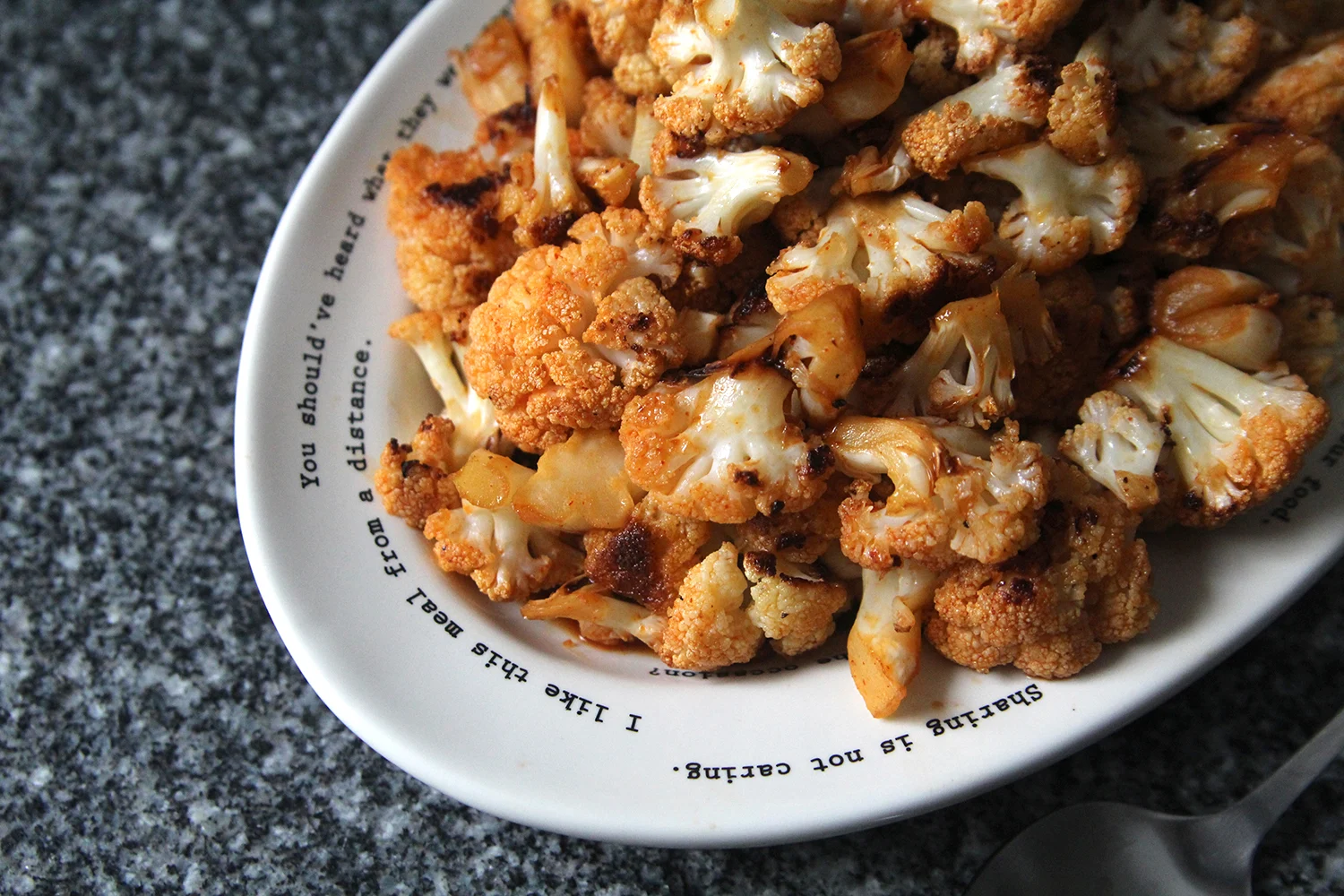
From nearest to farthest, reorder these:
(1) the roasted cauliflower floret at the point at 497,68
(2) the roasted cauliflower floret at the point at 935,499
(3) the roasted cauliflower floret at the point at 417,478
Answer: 1. (2) the roasted cauliflower floret at the point at 935,499
2. (3) the roasted cauliflower floret at the point at 417,478
3. (1) the roasted cauliflower floret at the point at 497,68

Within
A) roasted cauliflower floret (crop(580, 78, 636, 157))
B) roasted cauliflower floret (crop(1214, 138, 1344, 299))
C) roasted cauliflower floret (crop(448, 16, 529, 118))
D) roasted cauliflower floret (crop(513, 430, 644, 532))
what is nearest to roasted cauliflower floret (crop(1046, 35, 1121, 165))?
roasted cauliflower floret (crop(1214, 138, 1344, 299))

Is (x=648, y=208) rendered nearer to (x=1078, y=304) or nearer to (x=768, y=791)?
(x=1078, y=304)

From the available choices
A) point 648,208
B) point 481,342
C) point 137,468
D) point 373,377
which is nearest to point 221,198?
point 137,468

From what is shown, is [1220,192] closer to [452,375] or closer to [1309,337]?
[1309,337]

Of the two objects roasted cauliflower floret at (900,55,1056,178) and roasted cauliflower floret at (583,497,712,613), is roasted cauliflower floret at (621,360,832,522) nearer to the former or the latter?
roasted cauliflower floret at (583,497,712,613)

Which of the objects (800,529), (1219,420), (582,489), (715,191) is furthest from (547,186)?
(1219,420)

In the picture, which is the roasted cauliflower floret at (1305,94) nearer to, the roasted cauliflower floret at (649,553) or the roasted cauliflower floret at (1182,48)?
the roasted cauliflower floret at (1182,48)

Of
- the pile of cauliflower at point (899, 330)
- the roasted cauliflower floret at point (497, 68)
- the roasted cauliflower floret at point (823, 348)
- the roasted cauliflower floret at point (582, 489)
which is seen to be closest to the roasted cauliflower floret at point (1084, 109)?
the pile of cauliflower at point (899, 330)

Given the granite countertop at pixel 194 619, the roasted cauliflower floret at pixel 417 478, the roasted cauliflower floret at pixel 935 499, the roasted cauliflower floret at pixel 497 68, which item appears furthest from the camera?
the roasted cauliflower floret at pixel 497 68

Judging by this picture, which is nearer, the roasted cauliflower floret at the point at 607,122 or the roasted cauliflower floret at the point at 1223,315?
the roasted cauliflower floret at the point at 1223,315
